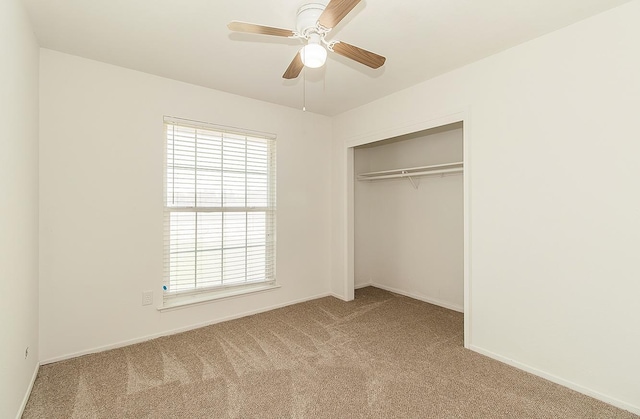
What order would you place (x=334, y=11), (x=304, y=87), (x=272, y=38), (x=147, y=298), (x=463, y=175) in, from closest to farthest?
1. (x=334, y=11)
2. (x=272, y=38)
3. (x=147, y=298)
4. (x=463, y=175)
5. (x=304, y=87)

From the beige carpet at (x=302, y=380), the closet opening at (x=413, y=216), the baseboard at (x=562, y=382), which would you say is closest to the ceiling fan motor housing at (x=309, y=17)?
the closet opening at (x=413, y=216)

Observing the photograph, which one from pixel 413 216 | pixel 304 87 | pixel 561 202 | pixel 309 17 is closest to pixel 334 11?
pixel 309 17

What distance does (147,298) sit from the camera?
2.91m

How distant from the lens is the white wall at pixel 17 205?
1.57m

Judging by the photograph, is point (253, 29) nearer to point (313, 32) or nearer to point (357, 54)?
point (313, 32)

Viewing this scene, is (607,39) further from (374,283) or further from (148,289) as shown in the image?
(148,289)

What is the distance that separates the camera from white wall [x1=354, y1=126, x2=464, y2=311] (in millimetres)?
3766

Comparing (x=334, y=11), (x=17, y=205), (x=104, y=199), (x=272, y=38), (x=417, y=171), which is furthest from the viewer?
(x=417, y=171)

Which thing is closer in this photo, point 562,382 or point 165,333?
point 562,382

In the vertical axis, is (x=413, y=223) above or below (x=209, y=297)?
above

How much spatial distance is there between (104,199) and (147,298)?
1.00m

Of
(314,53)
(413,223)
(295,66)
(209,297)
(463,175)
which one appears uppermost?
(295,66)

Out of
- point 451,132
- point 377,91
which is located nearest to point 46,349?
point 377,91

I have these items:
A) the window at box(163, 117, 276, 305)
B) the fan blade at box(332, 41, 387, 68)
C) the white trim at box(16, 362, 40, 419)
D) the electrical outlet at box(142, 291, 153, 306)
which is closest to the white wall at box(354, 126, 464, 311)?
the window at box(163, 117, 276, 305)
